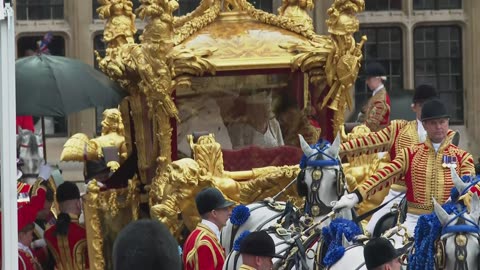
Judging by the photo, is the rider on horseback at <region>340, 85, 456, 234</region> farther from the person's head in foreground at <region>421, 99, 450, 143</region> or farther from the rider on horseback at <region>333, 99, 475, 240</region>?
the person's head in foreground at <region>421, 99, 450, 143</region>

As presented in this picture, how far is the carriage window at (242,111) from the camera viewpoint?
14.4m

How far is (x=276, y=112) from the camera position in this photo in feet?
47.8

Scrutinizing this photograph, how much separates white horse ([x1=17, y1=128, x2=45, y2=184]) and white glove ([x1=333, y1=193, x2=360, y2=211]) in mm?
4707

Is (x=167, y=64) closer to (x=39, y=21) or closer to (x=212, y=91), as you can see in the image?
(x=212, y=91)

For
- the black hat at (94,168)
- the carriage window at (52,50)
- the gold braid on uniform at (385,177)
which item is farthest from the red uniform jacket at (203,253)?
the carriage window at (52,50)

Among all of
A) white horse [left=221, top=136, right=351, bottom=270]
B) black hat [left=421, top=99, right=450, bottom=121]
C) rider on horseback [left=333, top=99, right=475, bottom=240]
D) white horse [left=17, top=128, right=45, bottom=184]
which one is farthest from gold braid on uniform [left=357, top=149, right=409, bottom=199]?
white horse [left=17, top=128, right=45, bottom=184]

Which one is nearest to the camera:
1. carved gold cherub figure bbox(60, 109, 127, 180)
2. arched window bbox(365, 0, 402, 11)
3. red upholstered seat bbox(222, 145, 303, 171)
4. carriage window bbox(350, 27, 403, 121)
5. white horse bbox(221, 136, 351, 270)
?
white horse bbox(221, 136, 351, 270)

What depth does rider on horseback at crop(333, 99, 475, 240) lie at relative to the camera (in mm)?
11422

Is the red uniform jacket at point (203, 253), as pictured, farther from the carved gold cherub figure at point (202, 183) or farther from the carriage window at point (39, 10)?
the carriage window at point (39, 10)

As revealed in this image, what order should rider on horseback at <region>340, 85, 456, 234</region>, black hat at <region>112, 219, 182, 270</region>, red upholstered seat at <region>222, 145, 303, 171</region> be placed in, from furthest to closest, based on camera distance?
red upholstered seat at <region>222, 145, 303, 171</region>
rider on horseback at <region>340, 85, 456, 234</region>
black hat at <region>112, 219, 182, 270</region>

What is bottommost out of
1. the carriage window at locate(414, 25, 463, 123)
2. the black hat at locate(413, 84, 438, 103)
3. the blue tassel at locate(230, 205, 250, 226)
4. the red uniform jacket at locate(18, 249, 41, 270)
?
the red uniform jacket at locate(18, 249, 41, 270)

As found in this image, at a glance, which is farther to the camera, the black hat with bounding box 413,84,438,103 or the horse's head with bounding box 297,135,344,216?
the black hat with bounding box 413,84,438,103

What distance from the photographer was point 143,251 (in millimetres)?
7055

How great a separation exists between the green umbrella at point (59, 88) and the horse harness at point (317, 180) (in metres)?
2.55
